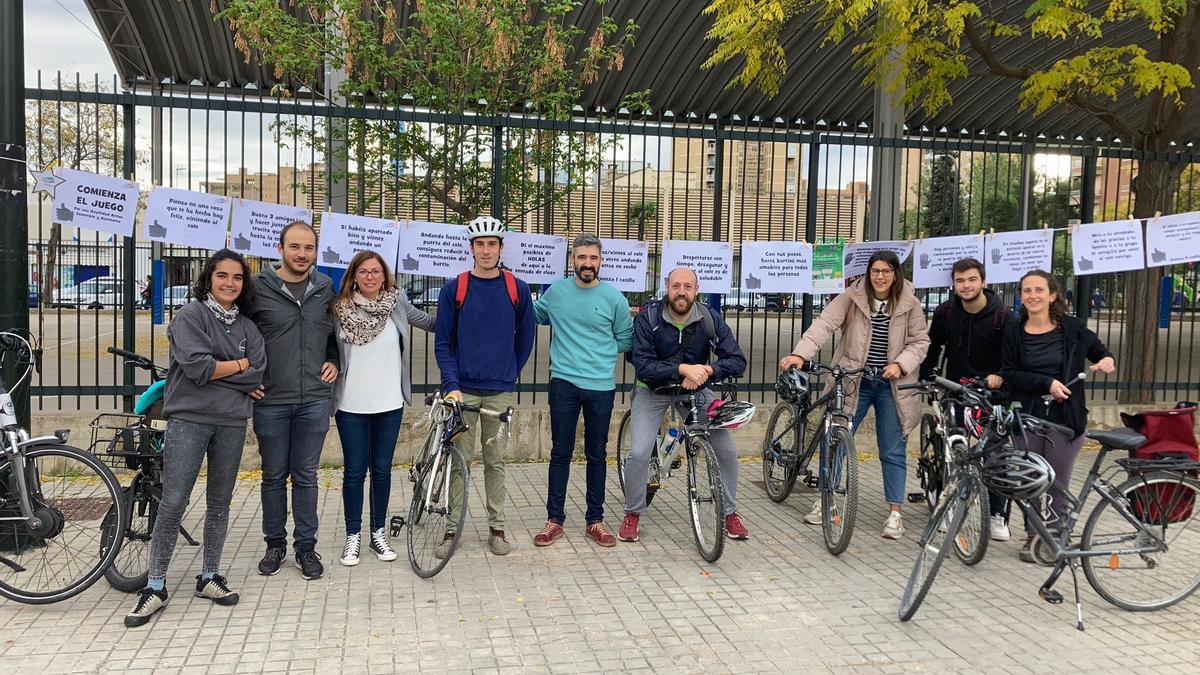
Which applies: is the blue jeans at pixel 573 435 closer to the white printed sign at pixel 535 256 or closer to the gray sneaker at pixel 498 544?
the gray sneaker at pixel 498 544

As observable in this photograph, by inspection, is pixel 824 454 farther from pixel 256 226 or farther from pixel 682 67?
pixel 682 67

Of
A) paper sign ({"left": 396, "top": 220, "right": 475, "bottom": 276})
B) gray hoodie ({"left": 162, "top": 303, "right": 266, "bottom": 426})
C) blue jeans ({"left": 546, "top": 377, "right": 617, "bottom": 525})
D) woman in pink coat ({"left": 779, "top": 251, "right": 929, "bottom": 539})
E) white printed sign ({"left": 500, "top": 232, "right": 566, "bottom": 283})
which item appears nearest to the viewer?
gray hoodie ({"left": 162, "top": 303, "right": 266, "bottom": 426})

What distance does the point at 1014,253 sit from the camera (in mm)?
7500

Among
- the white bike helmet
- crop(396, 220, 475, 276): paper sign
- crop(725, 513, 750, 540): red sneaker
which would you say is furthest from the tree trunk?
the white bike helmet

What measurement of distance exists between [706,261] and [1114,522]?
12.8 feet

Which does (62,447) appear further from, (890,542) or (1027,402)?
(1027,402)

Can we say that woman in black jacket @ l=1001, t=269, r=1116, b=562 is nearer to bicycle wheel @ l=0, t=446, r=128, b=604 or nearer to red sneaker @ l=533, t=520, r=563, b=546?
red sneaker @ l=533, t=520, r=563, b=546

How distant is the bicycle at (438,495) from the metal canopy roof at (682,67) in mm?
9908

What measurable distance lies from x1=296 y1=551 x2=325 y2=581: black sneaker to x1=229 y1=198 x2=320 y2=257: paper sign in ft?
8.71

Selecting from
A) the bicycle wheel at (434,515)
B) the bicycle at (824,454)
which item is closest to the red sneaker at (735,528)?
the bicycle at (824,454)

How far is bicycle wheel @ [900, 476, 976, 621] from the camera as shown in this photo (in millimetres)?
4070

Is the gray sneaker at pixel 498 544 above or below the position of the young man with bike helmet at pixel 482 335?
below

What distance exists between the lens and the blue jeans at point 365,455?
4723 mm

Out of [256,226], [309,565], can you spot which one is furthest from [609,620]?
[256,226]
